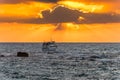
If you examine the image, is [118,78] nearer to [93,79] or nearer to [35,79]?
[93,79]

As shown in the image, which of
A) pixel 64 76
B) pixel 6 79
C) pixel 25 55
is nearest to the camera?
pixel 6 79

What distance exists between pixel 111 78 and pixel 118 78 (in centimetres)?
141

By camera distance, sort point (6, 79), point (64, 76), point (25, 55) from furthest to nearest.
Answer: point (25, 55) → point (64, 76) → point (6, 79)

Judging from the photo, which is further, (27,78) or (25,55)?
(25,55)

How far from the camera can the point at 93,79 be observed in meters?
83.4

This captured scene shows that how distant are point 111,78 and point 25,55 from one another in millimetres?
89065

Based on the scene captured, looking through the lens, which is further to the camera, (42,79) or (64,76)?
(64,76)

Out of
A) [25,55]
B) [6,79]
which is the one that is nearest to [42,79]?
[6,79]

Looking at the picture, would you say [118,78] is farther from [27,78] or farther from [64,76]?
[27,78]

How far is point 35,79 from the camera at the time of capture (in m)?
82.1

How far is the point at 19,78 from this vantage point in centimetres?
8356

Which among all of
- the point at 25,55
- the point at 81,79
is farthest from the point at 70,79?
the point at 25,55

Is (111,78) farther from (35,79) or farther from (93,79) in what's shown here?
(35,79)

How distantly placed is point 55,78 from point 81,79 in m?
5.28
